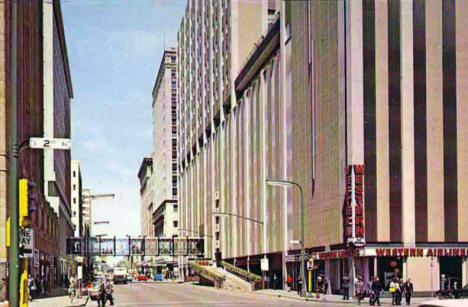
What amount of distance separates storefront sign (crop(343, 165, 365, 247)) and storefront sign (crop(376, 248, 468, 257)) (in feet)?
5.66

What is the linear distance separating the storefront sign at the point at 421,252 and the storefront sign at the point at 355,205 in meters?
1.73

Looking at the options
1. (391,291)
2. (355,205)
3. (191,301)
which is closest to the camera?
(391,291)

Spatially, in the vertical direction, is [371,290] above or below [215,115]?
Answer: below

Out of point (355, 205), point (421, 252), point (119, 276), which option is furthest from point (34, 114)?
point (119, 276)

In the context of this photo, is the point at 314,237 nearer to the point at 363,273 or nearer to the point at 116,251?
the point at 363,273

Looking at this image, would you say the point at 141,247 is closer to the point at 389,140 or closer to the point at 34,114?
the point at 34,114

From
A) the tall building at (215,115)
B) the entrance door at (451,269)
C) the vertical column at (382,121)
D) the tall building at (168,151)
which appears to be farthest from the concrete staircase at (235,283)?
the tall building at (168,151)

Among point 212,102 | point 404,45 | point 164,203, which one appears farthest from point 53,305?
point 164,203

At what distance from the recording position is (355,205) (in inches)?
1961

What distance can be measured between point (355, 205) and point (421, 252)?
5.48m

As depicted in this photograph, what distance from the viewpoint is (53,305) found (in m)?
45.0

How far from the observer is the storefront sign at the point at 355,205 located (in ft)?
163

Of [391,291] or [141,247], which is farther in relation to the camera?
[141,247]

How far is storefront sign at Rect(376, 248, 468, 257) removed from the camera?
5019 centimetres
